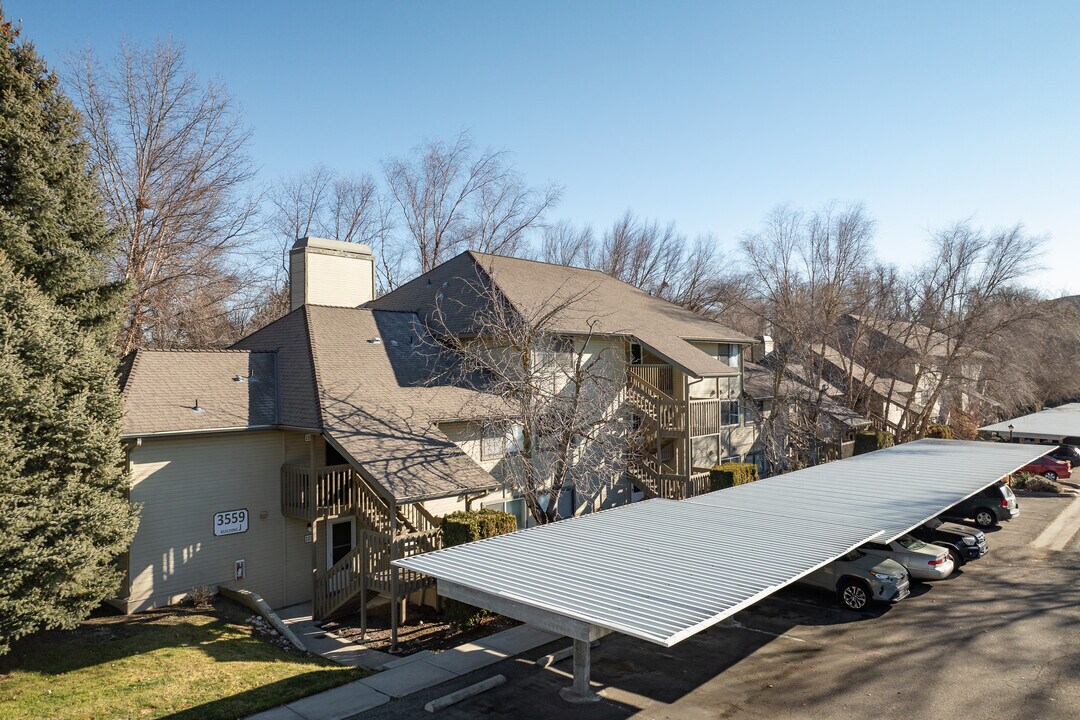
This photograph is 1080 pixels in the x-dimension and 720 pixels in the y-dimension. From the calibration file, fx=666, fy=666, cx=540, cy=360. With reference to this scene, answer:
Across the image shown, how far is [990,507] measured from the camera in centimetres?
2317

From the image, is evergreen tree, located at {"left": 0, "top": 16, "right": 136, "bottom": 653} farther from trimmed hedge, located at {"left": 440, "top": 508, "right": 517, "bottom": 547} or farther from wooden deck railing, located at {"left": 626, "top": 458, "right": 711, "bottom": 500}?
wooden deck railing, located at {"left": 626, "top": 458, "right": 711, "bottom": 500}

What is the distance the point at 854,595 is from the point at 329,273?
1890cm

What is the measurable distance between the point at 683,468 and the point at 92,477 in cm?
1776

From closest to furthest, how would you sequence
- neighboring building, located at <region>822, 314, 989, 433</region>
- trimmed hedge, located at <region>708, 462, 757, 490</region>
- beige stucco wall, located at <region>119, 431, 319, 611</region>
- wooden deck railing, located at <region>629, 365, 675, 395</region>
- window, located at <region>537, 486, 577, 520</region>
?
beige stucco wall, located at <region>119, 431, 319, 611</region>, window, located at <region>537, 486, 577, 520</region>, trimmed hedge, located at <region>708, 462, 757, 490</region>, wooden deck railing, located at <region>629, 365, 675, 395</region>, neighboring building, located at <region>822, 314, 989, 433</region>

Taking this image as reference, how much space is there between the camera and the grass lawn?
9930mm

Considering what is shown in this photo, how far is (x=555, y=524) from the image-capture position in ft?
47.4

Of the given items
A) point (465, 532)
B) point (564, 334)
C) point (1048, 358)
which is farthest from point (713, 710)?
point (1048, 358)

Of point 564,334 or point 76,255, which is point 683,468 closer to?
point 564,334

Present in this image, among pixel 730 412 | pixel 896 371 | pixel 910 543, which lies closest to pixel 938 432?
pixel 896 371

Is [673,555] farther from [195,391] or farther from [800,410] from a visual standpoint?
[800,410]

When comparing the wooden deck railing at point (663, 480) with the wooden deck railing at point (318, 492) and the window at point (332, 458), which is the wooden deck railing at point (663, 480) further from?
the wooden deck railing at point (318, 492)

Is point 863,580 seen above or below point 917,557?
below

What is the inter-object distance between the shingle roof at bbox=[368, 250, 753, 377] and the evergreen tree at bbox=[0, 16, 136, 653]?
1037 cm

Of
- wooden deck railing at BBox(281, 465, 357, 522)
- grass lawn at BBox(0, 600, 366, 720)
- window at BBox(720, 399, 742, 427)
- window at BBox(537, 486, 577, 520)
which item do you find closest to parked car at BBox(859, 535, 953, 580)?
window at BBox(537, 486, 577, 520)
